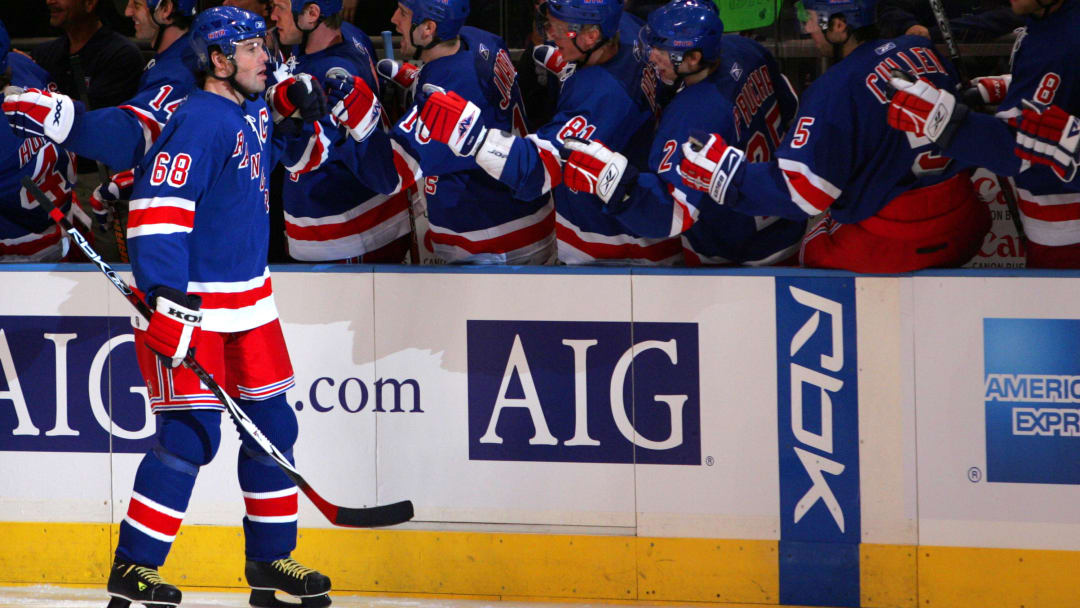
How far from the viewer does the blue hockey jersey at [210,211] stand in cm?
305

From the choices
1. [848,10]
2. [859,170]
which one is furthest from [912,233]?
[848,10]

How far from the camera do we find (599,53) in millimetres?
3621

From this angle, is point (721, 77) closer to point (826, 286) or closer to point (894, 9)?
point (826, 286)

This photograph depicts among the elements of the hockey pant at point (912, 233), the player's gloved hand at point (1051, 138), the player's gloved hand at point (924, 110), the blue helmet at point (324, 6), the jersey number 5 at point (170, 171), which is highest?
the blue helmet at point (324, 6)

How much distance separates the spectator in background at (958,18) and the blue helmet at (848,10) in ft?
2.42

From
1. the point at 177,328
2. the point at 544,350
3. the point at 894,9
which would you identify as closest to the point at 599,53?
the point at 544,350

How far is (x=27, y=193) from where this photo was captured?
4.05 m

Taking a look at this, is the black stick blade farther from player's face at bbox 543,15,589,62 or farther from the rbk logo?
player's face at bbox 543,15,589,62

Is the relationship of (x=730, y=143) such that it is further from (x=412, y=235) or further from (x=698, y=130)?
(x=412, y=235)

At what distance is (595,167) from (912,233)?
84 cm

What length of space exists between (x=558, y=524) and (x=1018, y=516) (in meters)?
1.21

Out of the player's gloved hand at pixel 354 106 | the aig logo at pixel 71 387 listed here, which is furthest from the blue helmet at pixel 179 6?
the aig logo at pixel 71 387

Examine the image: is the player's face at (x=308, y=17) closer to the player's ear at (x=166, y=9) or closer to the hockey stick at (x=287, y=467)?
the player's ear at (x=166, y=9)

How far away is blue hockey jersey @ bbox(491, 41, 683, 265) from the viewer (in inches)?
138
